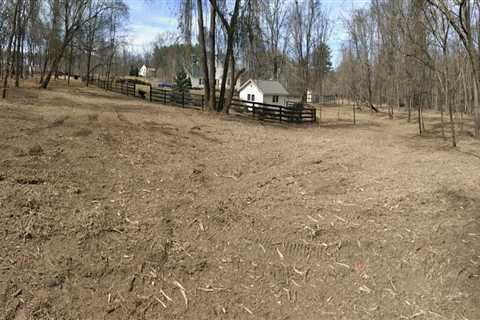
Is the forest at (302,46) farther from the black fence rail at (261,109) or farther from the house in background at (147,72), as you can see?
the house in background at (147,72)

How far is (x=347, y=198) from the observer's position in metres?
5.50

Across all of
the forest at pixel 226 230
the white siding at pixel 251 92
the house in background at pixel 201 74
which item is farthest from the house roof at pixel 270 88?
the forest at pixel 226 230

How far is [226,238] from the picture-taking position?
14.1 ft

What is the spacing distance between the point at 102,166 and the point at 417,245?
4733 mm

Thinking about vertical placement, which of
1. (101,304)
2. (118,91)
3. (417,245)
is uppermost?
(118,91)

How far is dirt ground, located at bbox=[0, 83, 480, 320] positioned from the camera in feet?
11.0

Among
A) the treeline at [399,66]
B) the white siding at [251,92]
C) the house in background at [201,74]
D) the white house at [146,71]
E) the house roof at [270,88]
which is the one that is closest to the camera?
the treeline at [399,66]

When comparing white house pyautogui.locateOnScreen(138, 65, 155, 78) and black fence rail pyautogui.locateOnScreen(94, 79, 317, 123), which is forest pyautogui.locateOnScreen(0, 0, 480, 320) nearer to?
black fence rail pyautogui.locateOnScreen(94, 79, 317, 123)

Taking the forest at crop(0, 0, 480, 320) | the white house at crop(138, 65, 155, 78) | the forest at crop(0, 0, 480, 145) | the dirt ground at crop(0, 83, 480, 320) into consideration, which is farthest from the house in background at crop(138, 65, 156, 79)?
the dirt ground at crop(0, 83, 480, 320)

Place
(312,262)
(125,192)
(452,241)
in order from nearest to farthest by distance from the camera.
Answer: (312,262) → (452,241) → (125,192)

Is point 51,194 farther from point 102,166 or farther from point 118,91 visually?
point 118,91

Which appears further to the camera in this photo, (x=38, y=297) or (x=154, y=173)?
(x=154, y=173)

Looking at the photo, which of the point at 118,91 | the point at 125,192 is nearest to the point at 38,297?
the point at 125,192

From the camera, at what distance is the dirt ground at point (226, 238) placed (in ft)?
11.0
